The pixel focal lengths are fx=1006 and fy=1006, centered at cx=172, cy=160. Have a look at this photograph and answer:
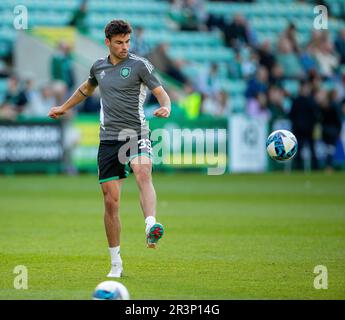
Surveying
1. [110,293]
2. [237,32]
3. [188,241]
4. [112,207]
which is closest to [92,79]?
[112,207]

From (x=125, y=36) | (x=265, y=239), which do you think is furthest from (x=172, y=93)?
(x=125, y=36)

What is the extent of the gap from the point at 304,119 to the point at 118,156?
18.9 meters

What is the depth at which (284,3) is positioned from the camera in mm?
39344

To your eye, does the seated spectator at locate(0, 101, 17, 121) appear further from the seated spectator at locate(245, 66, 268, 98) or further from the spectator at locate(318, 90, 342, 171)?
the spectator at locate(318, 90, 342, 171)

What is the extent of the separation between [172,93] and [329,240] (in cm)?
1845

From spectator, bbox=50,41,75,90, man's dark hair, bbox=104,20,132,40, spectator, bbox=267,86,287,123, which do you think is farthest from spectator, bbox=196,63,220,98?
man's dark hair, bbox=104,20,132,40

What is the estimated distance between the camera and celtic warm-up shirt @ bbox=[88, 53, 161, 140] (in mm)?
10984

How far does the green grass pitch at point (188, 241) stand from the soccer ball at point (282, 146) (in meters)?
1.23

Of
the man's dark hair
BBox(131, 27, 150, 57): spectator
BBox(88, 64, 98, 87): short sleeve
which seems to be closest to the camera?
the man's dark hair

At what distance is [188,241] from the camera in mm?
14219

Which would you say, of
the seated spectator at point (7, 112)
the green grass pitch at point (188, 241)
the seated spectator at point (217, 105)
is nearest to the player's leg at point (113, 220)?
the green grass pitch at point (188, 241)

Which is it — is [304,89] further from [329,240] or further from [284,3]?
[329,240]

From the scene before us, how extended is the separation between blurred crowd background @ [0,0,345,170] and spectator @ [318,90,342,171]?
3cm
